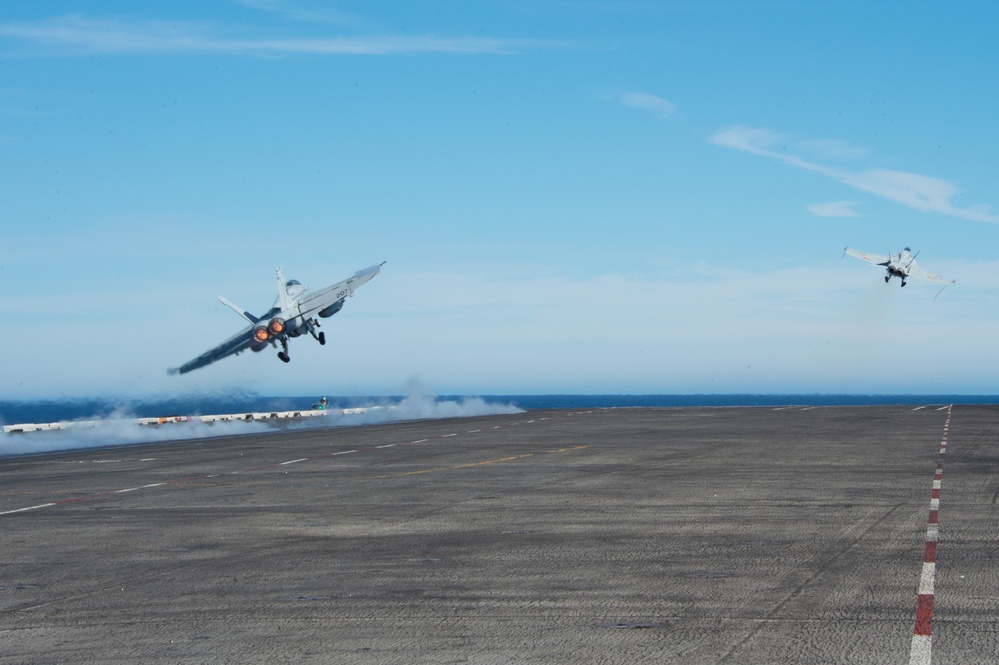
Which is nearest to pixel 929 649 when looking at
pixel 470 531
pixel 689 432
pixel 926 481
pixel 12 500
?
pixel 470 531

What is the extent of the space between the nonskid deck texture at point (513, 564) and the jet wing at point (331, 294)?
1993cm

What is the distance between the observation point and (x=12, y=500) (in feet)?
78.4

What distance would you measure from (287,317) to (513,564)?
36.2 metres

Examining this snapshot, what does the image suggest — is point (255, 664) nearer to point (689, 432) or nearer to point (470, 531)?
point (470, 531)

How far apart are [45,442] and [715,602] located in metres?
49.7

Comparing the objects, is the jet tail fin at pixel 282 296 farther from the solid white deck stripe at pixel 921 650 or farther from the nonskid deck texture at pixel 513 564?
the solid white deck stripe at pixel 921 650

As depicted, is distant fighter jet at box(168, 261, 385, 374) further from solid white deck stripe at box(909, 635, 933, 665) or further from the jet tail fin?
solid white deck stripe at box(909, 635, 933, 665)

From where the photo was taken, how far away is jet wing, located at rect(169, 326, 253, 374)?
49969 mm

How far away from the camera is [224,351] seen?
1980 inches

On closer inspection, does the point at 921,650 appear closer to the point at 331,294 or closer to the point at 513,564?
the point at 513,564

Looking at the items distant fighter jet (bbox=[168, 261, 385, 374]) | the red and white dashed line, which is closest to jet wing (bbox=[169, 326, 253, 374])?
distant fighter jet (bbox=[168, 261, 385, 374])

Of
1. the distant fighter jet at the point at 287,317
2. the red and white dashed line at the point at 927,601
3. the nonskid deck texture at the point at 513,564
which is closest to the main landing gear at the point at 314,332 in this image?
the distant fighter jet at the point at 287,317

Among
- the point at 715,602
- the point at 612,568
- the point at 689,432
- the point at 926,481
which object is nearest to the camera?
the point at 715,602

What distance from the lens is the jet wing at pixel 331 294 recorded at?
48.4 meters
